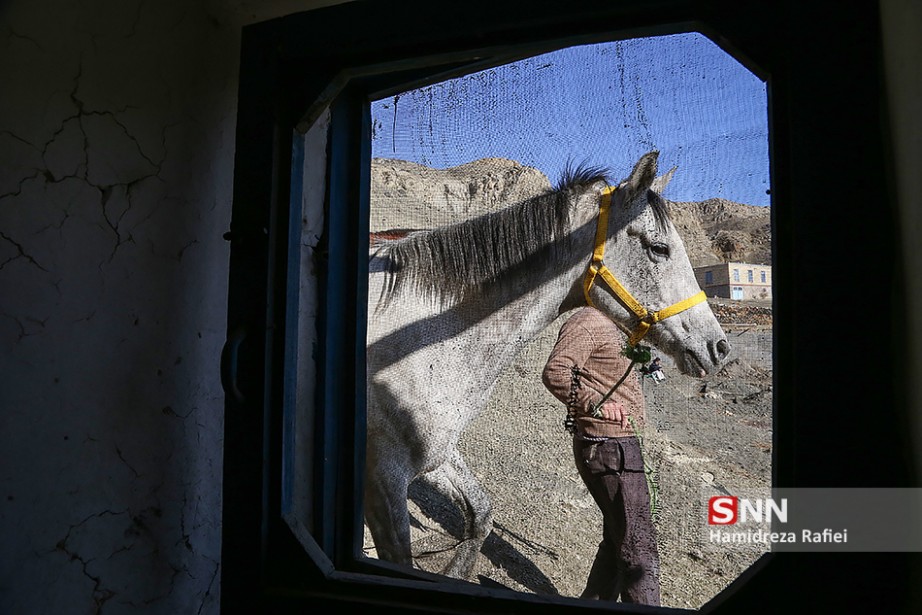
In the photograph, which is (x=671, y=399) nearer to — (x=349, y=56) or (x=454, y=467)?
(x=454, y=467)

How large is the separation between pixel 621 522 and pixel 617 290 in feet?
2.07

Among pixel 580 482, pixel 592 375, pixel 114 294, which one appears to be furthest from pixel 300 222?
pixel 580 482

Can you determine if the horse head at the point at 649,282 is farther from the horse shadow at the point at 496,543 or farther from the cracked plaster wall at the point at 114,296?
the cracked plaster wall at the point at 114,296

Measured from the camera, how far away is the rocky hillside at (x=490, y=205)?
3.39 feet

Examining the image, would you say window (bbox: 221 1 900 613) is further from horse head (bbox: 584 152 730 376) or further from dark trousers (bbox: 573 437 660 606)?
horse head (bbox: 584 152 730 376)

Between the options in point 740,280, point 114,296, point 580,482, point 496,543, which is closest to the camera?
point 114,296

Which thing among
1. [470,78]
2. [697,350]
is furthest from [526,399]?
[470,78]

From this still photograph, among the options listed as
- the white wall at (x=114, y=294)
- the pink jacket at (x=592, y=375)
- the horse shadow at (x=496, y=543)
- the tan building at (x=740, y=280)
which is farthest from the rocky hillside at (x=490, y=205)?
the horse shadow at (x=496, y=543)

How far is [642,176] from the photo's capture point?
1226 millimetres

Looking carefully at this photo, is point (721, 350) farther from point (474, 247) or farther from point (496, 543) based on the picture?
point (496, 543)

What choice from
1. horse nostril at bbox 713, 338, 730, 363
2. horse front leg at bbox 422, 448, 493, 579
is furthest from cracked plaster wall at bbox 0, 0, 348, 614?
horse nostril at bbox 713, 338, 730, 363

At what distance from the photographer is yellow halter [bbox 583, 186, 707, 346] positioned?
146cm

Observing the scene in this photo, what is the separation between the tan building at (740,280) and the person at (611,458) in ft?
0.91

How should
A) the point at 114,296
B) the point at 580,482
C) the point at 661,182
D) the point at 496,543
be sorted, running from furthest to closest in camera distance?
the point at 496,543 < the point at 580,482 < the point at 661,182 < the point at 114,296
